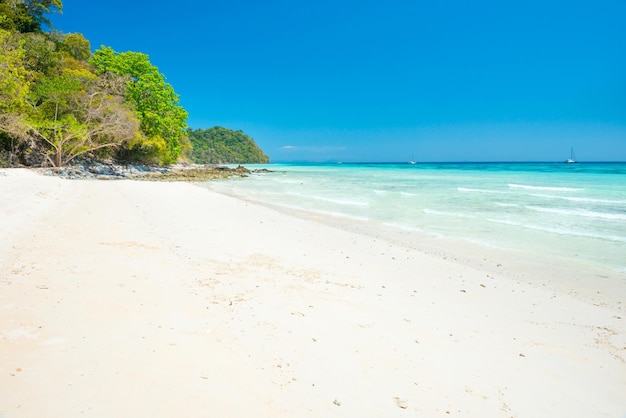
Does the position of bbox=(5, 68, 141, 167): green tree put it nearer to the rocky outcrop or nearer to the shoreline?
the rocky outcrop

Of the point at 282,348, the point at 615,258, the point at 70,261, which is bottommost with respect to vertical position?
the point at 615,258

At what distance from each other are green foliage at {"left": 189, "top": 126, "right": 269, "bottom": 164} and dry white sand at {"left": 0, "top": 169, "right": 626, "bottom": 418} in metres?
115

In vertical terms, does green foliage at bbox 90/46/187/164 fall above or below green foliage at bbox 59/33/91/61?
below

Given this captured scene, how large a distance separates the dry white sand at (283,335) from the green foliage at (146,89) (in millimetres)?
31290

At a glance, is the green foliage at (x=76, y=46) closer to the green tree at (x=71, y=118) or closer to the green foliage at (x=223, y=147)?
the green tree at (x=71, y=118)

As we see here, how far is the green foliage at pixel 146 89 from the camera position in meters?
34.3

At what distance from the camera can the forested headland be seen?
2183 cm

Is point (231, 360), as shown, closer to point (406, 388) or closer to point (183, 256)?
point (406, 388)

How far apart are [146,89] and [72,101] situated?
9.30 meters

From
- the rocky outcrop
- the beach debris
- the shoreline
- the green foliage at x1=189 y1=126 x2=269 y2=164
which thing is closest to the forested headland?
the rocky outcrop

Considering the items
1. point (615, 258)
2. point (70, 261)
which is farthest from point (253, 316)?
point (615, 258)

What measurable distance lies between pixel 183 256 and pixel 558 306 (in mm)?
5994

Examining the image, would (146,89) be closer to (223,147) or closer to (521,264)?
(521,264)

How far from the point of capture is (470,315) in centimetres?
458
